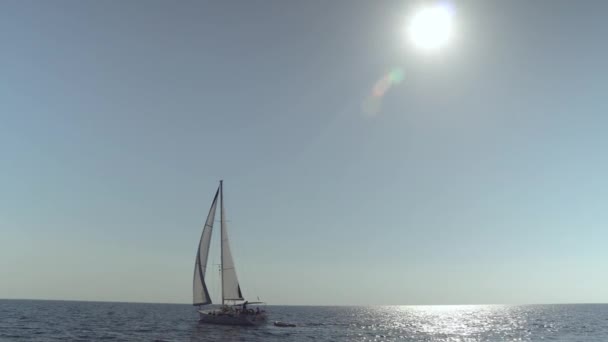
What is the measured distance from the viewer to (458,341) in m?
63.0

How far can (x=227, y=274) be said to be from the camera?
2606 inches

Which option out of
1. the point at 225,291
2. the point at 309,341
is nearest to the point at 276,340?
the point at 309,341

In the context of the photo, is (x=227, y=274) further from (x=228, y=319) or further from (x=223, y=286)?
(x=228, y=319)

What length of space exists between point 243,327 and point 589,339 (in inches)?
2069

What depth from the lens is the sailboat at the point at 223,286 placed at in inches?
2490

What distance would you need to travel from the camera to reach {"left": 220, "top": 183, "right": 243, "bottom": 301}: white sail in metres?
66.1

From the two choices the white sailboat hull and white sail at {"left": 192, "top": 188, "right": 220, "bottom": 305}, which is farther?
white sail at {"left": 192, "top": 188, "right": 220, "bottom": 305}

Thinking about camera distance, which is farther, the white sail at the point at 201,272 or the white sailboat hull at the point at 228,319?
the white sail at the point at 201,272

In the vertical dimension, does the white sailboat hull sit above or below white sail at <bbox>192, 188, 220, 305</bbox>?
below

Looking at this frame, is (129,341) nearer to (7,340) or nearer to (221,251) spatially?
(7,340)

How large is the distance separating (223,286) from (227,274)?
1.87m

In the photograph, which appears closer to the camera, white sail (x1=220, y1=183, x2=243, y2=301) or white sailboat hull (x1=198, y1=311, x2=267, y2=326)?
white sailboat hull (x1=198, y1=311, x2=267, y2=326)

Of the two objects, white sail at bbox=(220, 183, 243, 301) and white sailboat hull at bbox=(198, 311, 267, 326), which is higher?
white sail at bbox=(220, 183, 243, 301)

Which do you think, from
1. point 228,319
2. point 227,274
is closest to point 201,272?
point 227,274
